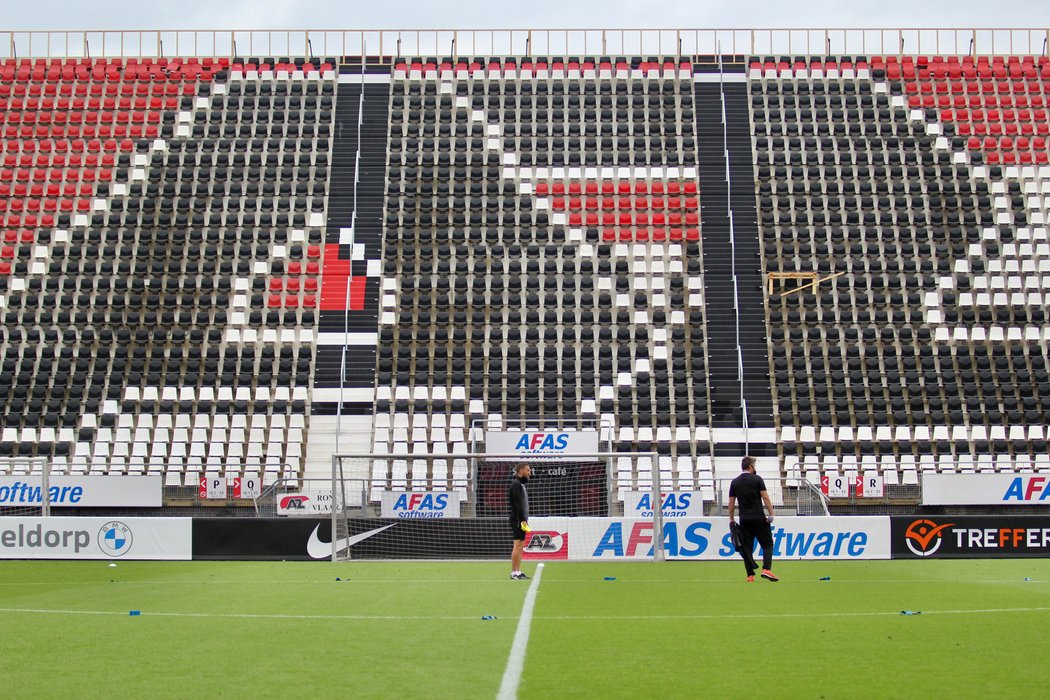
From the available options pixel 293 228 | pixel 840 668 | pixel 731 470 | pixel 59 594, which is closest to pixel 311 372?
pixel 293 228

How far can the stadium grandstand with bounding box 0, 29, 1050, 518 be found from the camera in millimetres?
35281

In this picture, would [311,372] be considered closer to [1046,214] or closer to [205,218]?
[205,218]

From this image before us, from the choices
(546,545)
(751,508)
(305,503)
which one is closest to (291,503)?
(305,503)

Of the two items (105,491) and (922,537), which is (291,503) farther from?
(922,537)

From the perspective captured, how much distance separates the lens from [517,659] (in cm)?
925

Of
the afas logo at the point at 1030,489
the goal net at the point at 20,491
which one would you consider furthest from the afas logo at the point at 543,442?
the afas logo at the point at 1030,489

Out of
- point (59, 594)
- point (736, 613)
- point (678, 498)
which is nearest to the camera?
point (736, 613)

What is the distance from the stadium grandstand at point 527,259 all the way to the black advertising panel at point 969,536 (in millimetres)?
5735

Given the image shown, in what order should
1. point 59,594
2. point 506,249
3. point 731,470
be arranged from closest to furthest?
point 59,594 → point 731,470 → point 506,249

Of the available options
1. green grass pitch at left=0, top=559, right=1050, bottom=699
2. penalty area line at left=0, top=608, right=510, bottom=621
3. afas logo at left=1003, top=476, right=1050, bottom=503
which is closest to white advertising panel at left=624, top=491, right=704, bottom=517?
afas logo at left=1003, top=476, right=1050, bottom=503

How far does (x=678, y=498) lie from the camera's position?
29531 millimetres

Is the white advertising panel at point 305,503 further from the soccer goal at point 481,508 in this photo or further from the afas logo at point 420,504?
the afas logo at point 420,504

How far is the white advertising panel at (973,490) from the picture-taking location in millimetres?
30234

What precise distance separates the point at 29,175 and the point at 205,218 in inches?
243
